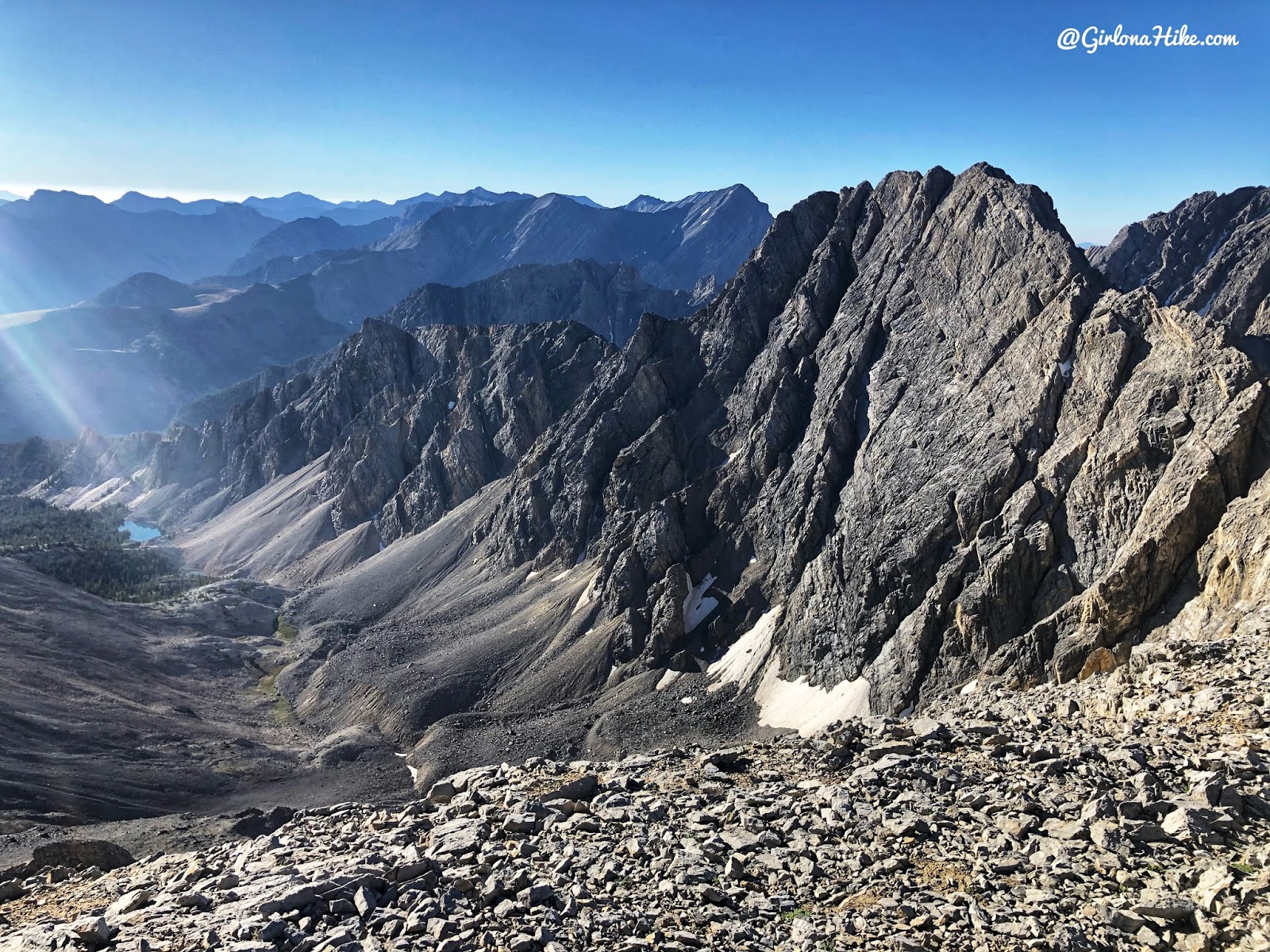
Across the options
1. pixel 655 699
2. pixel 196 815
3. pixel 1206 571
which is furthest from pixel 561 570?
pixel 1206 571

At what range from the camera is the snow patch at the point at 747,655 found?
72.1 meters

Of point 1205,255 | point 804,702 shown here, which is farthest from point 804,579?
point 1205,255

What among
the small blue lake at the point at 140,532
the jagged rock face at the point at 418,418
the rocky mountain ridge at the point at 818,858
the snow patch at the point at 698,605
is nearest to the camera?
the rocky mountain ridge at the point at 818,858

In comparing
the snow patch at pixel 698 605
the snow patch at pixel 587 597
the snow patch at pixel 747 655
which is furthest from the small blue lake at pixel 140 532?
the snow patch at pixel 747 655

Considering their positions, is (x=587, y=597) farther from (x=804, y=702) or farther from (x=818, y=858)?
(x=818, y=858)

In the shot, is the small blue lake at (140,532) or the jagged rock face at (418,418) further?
the small blue lake at (140,532)

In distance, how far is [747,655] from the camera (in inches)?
2908

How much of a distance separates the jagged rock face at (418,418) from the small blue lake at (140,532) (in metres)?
7.29

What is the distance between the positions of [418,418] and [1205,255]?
162 metres

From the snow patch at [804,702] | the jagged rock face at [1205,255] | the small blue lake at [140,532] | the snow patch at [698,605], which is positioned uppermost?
the jagged rock face at [1205,255]

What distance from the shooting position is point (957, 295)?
75.9 metres

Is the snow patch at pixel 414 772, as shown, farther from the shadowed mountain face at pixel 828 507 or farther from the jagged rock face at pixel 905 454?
the jagged rock face at pixel 905 454

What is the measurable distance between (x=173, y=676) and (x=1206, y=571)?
9455cm

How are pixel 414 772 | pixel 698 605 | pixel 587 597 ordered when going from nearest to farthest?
pixel 414 772, pixel 698 605, pixel 587 597
